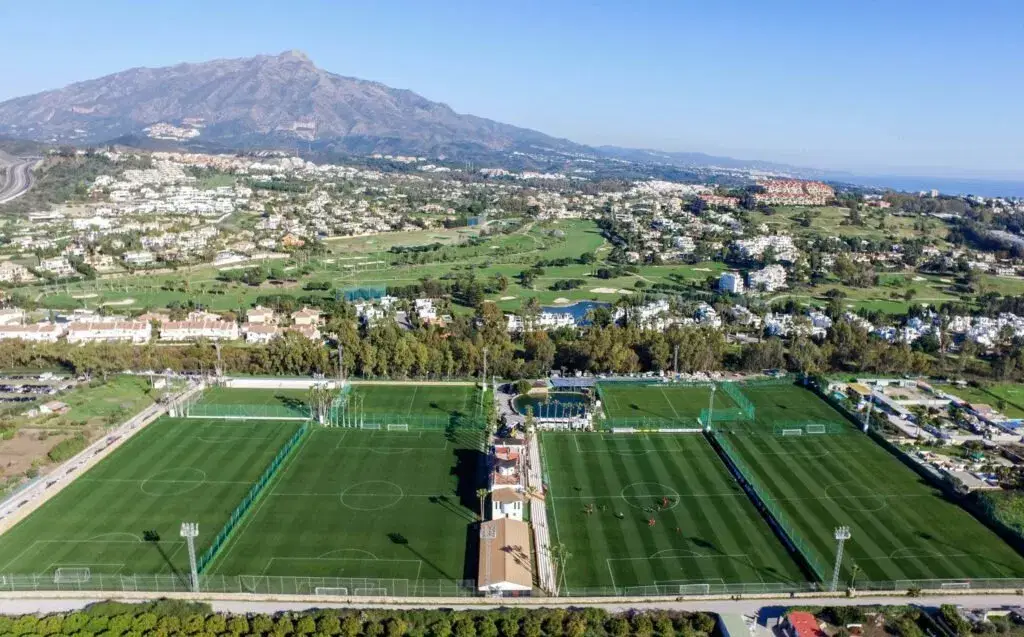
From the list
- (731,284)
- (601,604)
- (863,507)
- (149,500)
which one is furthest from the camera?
(731,284)

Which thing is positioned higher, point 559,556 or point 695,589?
point 695,589

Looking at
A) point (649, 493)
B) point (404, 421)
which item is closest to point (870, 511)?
point (649, 493)

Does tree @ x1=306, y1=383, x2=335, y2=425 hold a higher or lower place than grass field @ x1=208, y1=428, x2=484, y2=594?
higher

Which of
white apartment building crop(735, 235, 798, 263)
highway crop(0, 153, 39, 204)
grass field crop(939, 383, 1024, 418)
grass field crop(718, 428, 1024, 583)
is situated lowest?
grass field crop(718, 428, 1024, 583)

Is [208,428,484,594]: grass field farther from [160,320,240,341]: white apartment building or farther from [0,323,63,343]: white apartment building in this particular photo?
[0,323,63,343]: white apartment building

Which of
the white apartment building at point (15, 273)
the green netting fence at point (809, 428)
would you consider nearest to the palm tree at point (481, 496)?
the green netting fence at point (809, 428)

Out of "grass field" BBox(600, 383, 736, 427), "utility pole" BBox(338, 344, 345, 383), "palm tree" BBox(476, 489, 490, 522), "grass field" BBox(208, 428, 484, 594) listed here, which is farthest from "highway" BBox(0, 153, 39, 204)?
"palm tree" BBox(476, 489, 490, 522)

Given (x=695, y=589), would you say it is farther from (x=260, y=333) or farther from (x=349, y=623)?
(x=260, y=333)
